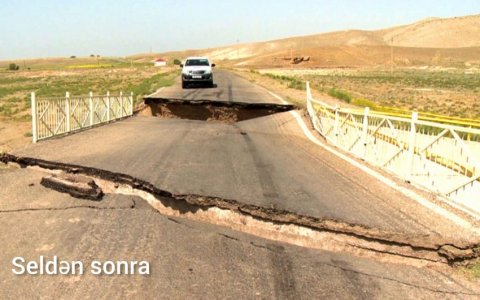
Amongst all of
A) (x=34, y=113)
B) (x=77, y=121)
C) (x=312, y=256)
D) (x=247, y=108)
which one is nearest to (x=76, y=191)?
(x=312, y=256)

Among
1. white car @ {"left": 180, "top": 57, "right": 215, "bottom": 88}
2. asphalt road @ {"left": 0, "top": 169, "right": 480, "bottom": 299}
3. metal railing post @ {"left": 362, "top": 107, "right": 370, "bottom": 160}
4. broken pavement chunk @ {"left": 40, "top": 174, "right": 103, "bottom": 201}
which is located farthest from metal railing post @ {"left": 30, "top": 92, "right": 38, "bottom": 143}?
white car @ {"left": 180, "top": 57, "right": 215, "bottom": 88}

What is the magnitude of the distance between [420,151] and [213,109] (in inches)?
513

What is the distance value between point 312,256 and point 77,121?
1129 centimetres

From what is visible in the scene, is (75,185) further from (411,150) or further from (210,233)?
(411,150)

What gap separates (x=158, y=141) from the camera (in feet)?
38.4

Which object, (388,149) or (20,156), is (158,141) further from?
(388,149)

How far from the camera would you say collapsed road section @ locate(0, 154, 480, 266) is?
4.98 m

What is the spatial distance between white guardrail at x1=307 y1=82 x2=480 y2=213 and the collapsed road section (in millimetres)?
2192

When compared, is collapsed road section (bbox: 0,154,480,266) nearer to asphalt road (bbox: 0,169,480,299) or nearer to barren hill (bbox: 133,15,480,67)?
asphalt road (bbox: 0,169,480,299)

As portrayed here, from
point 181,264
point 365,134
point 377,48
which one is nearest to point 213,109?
point 365,134

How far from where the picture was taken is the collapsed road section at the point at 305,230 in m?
4.98

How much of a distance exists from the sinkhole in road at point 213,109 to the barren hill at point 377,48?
96.1 metres

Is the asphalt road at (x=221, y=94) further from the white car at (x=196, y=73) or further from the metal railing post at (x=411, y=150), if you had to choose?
the metal railing post at (x=411, y=150)

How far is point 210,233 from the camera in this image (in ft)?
17.6
